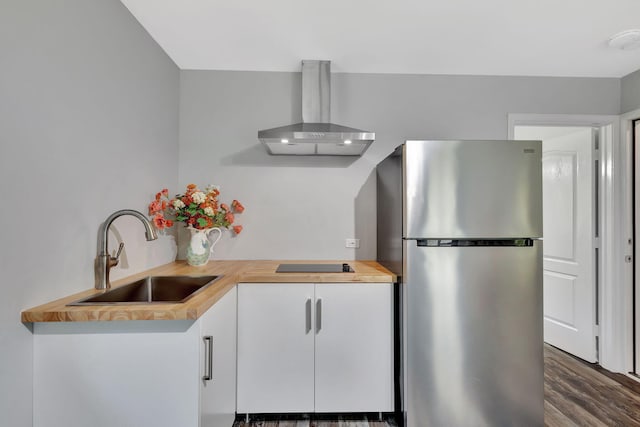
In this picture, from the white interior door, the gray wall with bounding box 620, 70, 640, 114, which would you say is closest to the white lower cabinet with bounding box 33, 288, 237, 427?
the white interior door

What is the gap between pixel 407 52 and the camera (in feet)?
7.11

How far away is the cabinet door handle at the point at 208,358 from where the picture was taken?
1.29 meters

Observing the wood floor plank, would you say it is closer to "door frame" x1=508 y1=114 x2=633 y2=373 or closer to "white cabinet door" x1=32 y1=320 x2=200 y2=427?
"door frame" x1=508 y1=114 x2=633 y2=373

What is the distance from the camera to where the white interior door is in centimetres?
263

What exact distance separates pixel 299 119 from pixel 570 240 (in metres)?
2.60

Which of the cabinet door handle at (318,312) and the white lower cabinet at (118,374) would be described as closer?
the white lower cabinet at (118,374)

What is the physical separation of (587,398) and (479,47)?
2.48 m

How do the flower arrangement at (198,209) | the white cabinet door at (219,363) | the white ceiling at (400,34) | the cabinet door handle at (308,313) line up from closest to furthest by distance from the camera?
the white cabinet door at (219,363)
the white ceiling at (400,34)
the cabinet door handle at (308,313)
the flower arrangement at (198,209)

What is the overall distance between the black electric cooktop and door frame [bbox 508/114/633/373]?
1.74 metres

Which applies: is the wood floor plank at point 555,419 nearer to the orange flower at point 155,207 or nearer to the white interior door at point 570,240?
the white interior door at point 570,240

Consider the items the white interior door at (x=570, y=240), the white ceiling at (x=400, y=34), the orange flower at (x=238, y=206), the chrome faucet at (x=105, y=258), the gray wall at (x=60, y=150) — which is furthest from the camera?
the white interior door at (x=570, y=240)

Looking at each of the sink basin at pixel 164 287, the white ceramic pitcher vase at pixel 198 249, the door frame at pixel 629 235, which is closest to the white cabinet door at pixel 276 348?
the sink basin at pixel 164 287

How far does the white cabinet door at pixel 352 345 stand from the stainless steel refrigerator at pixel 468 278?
0.16 metres

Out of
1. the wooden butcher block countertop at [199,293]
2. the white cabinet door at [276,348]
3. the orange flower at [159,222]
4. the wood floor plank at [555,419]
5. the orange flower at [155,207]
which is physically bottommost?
the wood floor plank at [555,419]
